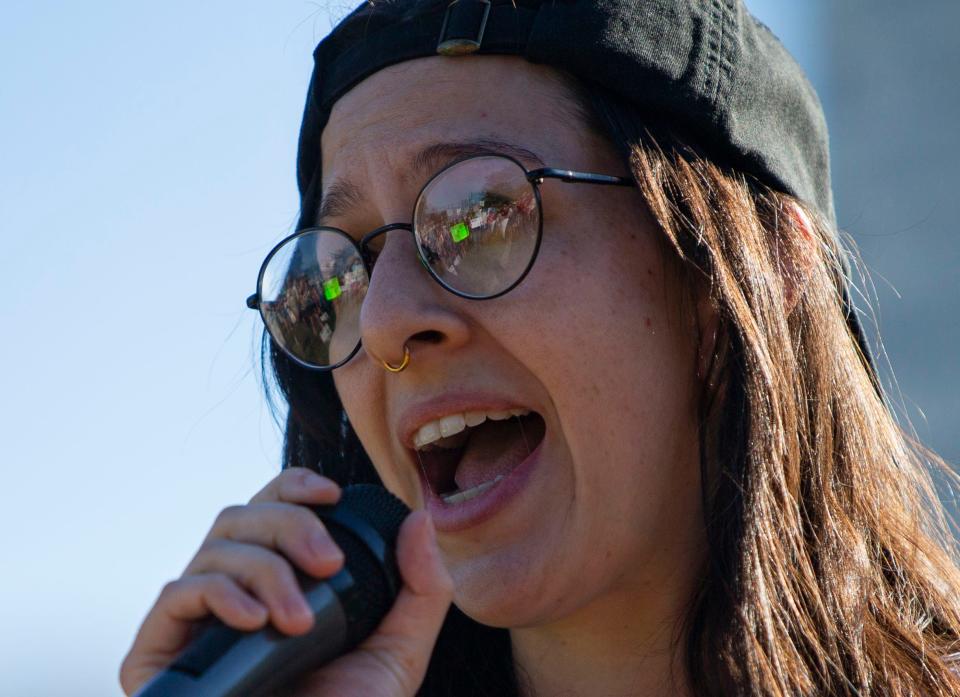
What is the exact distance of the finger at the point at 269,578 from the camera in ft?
5.49

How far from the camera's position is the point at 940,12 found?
9703 mm

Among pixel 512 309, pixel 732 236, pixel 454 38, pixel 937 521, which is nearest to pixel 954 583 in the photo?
pixel 937 521

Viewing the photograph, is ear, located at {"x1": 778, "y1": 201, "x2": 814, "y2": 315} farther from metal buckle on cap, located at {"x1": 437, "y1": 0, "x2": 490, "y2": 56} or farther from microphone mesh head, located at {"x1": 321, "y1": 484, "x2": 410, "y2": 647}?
microphone mesh head, located at {"x1": 321, "y1": 484, "x2": 410, "y2": 647}

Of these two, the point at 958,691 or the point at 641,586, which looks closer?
the point at 958,691

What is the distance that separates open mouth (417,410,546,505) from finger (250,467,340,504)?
2.47ft

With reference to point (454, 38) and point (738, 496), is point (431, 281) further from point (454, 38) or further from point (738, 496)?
point (738, 496)

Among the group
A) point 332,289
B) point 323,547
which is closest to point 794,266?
point 332,289

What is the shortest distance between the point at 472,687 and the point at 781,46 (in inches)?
66.6

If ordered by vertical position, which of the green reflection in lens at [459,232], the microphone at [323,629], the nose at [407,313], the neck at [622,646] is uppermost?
the green reflection in lens at [459,232]

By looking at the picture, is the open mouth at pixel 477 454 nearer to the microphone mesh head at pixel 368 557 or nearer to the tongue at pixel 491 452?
the tongue at pixel 491 452

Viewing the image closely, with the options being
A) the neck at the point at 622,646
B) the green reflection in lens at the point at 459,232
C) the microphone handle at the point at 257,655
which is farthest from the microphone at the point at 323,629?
the neck at the point at 622,646

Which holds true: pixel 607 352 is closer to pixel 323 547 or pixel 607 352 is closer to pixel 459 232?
pixel 459 232

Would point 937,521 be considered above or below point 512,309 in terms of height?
below

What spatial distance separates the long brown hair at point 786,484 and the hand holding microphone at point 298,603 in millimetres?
796
